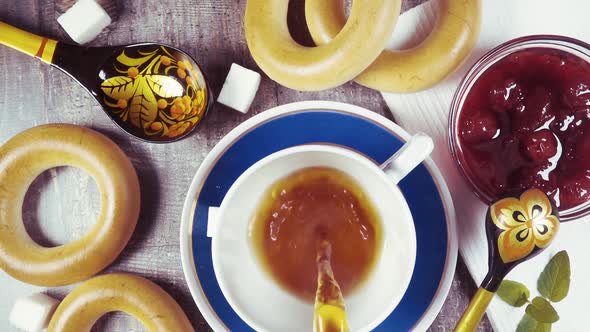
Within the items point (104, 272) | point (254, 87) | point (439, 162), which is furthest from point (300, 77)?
point (104, 272)

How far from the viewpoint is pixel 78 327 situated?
944mm

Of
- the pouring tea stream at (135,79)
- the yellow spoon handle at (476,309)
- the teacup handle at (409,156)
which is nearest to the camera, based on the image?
the teacup handle at (409,156)

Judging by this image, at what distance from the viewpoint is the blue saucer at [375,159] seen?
0.88 m

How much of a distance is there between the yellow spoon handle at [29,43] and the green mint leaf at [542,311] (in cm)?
87

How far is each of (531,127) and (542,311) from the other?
0.95 ft

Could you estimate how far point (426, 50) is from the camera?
2.82ft

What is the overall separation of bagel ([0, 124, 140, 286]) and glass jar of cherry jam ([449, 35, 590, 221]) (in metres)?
0.53

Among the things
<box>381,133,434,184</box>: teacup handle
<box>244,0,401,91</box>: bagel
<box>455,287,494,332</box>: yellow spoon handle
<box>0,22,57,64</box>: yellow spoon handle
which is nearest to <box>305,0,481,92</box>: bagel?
<box>244,0,401,91</box>: bagel

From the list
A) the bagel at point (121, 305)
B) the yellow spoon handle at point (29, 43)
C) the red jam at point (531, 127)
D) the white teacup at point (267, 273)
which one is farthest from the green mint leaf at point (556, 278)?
the yellow spoon handle at point (29, 43)

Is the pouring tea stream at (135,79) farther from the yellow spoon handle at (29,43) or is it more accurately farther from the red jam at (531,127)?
the red jam at (531,127)

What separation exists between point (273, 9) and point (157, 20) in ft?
0.77

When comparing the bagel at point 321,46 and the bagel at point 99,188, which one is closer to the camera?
the bagel at point 321,46

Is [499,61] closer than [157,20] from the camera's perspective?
Yes

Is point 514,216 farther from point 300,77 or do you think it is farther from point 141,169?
point 141,169
